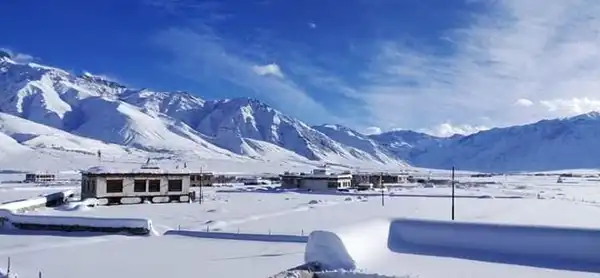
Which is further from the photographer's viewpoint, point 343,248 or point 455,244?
point 455,244

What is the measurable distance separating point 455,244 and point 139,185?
122ft

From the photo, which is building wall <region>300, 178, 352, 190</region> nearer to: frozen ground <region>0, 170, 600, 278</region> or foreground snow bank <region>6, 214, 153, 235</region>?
frozen ground <region>0, 170, 600, 278</region>

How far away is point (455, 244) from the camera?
47.0 ft

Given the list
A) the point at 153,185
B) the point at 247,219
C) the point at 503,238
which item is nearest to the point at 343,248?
the point at 503,238

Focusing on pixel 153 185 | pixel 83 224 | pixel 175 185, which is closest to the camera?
pixel 83 224

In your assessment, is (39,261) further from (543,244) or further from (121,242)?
(543,244)

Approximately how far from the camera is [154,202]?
47.9 m

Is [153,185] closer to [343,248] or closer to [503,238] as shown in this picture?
[343,248]

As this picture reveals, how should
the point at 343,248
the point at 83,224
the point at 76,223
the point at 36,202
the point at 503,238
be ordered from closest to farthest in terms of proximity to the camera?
the point at 343,248
the point at 503,238
the point at 83,224
the point at 76,223
the point at 36,202

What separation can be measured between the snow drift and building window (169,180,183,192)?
122 feet

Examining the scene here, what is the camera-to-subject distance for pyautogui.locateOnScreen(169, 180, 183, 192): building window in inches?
1951

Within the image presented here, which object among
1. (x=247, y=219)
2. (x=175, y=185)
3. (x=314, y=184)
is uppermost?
(x=175, y=185)

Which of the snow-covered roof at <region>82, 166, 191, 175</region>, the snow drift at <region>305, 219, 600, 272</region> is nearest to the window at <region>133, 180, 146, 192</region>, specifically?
the snow-covered roof at <region>82, 166, 191, 175</region>

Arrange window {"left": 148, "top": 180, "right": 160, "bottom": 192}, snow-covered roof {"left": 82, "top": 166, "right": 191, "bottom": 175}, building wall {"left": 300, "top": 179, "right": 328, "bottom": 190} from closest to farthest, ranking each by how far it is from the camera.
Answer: snow-covered roof {"left": 82, "top": 166, "right": 191, "bottom": 175} → window {"left": 148, "top": 180, "right": 160, "bottom": 192} → building wall {"left": 300, "top": 179, "right": 328, "bottom": 190}
